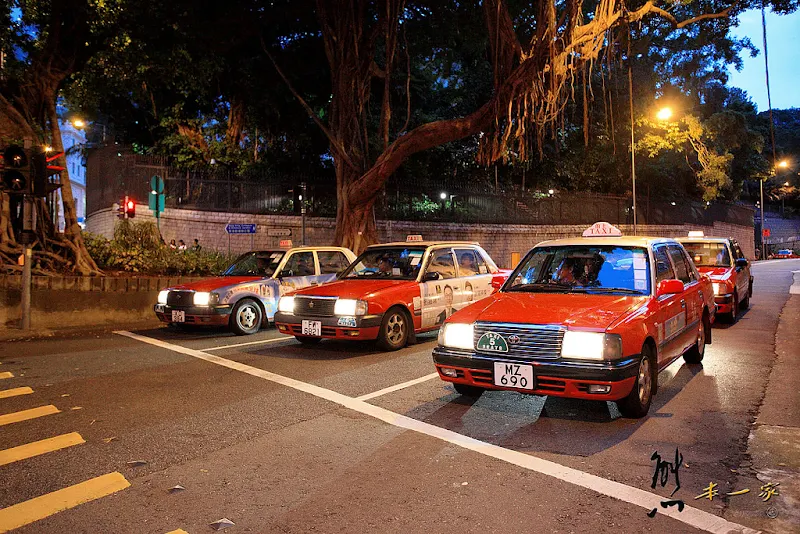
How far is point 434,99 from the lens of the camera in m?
28.6

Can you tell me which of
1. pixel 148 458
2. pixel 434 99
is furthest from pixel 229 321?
pixel 434 99

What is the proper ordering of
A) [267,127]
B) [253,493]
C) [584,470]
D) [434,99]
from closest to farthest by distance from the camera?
1. [253,493]
2. [584,470]
3. [267,127]
4. [434,99]

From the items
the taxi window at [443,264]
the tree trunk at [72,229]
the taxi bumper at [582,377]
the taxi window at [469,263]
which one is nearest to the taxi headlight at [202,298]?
the taxi window at [443,264]

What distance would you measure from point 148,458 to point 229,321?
20.2ft

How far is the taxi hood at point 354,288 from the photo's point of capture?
827 centimetres

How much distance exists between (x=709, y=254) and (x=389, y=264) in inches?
266

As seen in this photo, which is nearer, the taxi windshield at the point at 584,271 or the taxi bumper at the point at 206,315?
the taxi windshield at the point at 584,271

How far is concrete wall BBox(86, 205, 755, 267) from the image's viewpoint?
22375 millimetres

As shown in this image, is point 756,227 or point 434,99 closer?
point 434,99

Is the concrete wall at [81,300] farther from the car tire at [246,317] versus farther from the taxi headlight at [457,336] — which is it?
the taxi headlight at [457,336]

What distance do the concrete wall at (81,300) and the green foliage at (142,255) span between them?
1446 millimetres

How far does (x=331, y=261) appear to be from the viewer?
38.6ft

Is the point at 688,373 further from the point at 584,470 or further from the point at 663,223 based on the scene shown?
the point at 663,223

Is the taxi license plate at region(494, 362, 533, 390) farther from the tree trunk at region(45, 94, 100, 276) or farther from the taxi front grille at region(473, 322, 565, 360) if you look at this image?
the tree trunk at region(45, 94, 100, 276)
